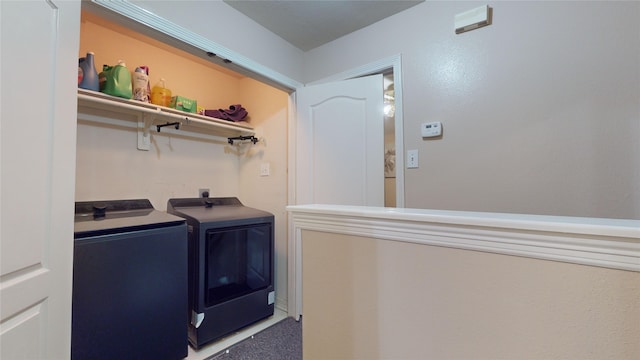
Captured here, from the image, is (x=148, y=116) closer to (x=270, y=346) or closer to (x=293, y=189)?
(x=293, y=189)

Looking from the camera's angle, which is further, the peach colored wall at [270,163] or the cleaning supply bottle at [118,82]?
the peach colored wall at [270,163]

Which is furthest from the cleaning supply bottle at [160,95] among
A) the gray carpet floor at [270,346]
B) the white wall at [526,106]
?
the gray carpet floor at [270,346]

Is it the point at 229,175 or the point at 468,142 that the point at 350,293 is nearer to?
the point at 468,142

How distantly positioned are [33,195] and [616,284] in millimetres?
1408

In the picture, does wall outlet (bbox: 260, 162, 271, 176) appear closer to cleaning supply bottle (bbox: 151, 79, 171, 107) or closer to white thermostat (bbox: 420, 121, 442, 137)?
cleaning supply bottle (bbox: 151, 79, 171, 107)

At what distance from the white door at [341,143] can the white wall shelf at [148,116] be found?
0.70 metres

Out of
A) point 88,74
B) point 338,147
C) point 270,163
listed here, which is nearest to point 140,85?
point 88,74

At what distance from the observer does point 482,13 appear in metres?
1.55

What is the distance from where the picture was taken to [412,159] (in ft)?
5.97

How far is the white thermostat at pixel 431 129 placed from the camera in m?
1.71

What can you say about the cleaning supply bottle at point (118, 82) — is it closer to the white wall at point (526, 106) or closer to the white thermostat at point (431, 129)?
the white wall at point (526, 106)

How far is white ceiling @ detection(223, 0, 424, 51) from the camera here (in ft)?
5.86

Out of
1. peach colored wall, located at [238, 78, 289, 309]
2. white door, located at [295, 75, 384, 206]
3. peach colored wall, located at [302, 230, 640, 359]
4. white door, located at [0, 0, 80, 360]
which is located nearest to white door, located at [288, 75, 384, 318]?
white door, located at [295, 75, 384, 206]

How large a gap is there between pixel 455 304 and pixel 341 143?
1565 millimetres
